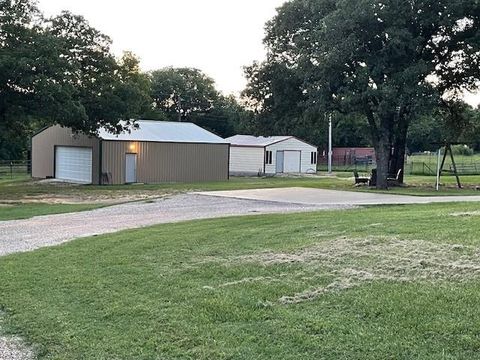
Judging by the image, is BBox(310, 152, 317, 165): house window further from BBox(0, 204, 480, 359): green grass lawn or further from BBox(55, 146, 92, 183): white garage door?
BBox(0, 204, 480, 359): green grass lawn

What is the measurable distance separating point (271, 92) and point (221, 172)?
840 centimetres

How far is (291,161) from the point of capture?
47.1 m

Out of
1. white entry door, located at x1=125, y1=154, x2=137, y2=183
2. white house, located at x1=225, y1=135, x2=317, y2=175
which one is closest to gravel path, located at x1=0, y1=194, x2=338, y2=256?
white entry door, located at x1=125, y1=154, x2=137, y2=183

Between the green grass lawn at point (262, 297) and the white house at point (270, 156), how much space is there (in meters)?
35.1

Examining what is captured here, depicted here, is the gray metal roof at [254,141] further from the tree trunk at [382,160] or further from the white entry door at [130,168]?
the tree trunk at [382,160]

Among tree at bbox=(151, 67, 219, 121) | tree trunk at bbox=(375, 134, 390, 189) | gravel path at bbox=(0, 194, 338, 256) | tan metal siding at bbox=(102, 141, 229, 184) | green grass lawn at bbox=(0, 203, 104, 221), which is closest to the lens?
gravel path at bbox=(0, 194, 338, 256)

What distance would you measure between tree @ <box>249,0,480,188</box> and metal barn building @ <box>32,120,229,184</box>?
9940 mm

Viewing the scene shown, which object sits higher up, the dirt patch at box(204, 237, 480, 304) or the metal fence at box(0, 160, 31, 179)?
the metal fence at box(0, 160, 31, 179)

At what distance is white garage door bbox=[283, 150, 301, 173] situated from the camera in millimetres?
46812

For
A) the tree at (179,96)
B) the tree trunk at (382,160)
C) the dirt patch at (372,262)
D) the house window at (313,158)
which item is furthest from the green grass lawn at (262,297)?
the tree at (179,96)

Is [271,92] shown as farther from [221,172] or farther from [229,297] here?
[229,297]

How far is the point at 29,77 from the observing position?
2167 centimetres

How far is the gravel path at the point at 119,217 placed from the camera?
37.4ft

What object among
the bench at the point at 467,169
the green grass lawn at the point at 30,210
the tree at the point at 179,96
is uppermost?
the tree at the point at 179,96
